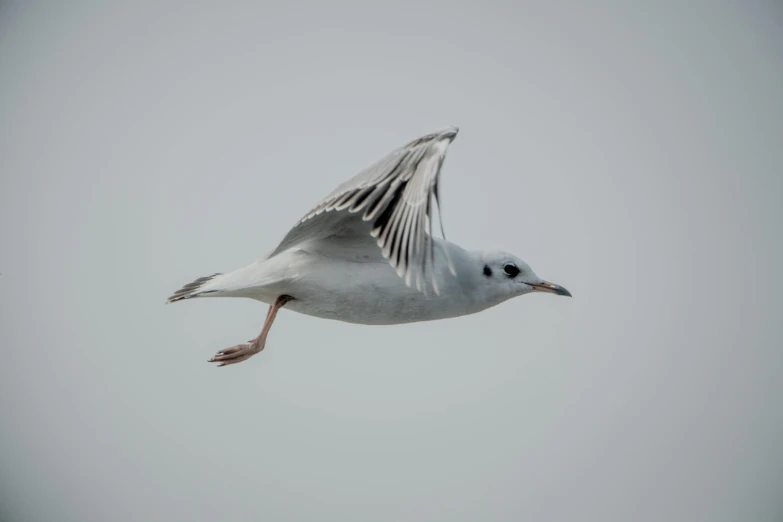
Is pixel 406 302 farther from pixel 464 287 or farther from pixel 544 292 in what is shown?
pixel 544 292

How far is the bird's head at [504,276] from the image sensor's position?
4715 millimetres

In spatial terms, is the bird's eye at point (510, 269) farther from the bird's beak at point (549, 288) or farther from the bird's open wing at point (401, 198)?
the bird's open wing at point (401, 198)

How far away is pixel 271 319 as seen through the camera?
15.4 feet

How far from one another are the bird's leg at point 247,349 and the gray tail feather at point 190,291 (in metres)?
0.31

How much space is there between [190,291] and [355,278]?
3.02 ft

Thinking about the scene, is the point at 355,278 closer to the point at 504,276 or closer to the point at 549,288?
the point at 504,276

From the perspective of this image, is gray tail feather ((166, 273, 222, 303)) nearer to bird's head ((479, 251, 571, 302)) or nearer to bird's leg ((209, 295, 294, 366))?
bird's leg ((209, 295, 294, 366))

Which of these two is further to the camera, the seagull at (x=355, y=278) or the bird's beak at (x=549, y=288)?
the bird's beak at (x=549, y=288)

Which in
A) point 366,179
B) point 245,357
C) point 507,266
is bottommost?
point 245,357

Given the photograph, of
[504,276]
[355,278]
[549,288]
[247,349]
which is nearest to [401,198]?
[355,278]

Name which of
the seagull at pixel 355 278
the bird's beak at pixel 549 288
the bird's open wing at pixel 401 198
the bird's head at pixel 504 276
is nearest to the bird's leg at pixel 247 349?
the seagull at pixel 355 278

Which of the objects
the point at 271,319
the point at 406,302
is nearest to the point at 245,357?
the point at 271,319

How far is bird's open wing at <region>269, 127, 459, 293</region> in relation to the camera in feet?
12.0

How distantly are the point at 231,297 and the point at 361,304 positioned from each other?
0.66 meters
